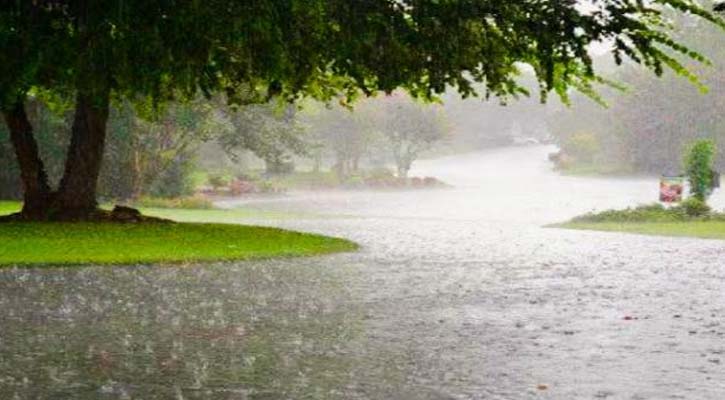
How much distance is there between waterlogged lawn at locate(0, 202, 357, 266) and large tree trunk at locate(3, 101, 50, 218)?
70.7 inches

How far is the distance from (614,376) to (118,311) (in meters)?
5.61

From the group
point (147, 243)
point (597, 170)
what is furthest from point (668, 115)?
point (147, 243)

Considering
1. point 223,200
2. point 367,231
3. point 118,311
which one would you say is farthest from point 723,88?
point 118,311

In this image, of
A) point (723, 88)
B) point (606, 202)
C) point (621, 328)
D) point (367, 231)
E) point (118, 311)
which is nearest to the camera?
point (621, 328)

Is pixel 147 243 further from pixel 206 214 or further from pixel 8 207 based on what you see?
pixel 206 214

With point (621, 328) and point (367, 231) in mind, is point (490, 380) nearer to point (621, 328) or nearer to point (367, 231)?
point (621, 328)

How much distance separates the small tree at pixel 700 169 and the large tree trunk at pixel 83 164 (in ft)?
63.7

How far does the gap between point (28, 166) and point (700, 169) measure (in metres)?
21.2

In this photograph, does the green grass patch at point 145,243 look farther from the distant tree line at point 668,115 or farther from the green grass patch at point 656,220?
the distant tree line at point 668,115

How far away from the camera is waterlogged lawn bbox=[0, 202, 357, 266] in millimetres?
16266

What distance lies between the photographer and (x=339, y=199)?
160 feet

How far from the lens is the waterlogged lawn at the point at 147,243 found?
53.4 ft

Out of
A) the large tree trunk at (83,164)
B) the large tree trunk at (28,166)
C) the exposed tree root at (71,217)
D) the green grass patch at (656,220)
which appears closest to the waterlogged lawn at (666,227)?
the green grass patch at (656,220)

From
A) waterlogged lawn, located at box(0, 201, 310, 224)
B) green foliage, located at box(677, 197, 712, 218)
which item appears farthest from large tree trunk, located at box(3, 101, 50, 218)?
green foliage, located at box(677, 197, 712, 218)
